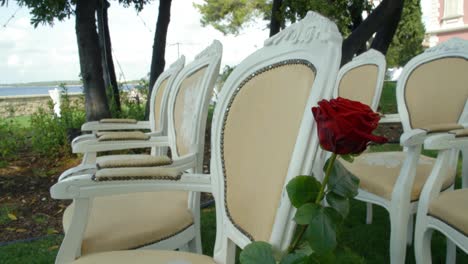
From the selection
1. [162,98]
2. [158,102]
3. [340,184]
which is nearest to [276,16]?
[158,102]

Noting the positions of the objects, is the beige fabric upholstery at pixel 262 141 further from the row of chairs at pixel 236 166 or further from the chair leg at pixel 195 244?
the chair leg at pixel 195 244

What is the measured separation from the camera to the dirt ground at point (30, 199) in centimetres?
269

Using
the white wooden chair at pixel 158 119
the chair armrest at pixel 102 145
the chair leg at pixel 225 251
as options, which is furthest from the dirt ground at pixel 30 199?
the chair leg at pixel 225 251

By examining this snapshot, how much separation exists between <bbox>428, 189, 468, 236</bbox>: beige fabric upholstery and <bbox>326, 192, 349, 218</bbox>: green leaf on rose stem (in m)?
0.91

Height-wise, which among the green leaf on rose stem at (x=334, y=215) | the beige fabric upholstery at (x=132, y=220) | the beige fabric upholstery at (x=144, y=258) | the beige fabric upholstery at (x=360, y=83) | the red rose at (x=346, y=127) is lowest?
the beige fabric upholstery at (x=144, y=258)

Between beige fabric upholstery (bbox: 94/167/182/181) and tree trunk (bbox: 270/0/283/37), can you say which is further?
tree trunk (bbox: 270/0/283/37)

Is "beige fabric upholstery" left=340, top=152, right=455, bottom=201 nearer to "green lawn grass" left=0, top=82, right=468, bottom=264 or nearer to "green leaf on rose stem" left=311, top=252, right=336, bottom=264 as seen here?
"green lawn grass" left=0, top=82, right=468, bottom=264

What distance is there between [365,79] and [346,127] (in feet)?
6.60

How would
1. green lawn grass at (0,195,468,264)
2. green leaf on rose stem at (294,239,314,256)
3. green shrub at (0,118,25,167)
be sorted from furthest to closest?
green shrub at (0,118,25,167)
green lawn grass at (0,195,468,264)
green leaf on rose stem at (294,239,314,256)

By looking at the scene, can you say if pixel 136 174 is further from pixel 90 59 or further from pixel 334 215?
pixel 90 59

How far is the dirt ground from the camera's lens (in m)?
2.69

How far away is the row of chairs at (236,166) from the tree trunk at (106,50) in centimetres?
325

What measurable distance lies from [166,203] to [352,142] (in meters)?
1.15

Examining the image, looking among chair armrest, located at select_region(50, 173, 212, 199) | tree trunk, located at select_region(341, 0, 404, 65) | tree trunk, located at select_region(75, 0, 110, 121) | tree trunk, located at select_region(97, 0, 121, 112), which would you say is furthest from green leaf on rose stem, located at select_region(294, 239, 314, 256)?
tree trunk, located at select_region(341, 0, 404, 65)
